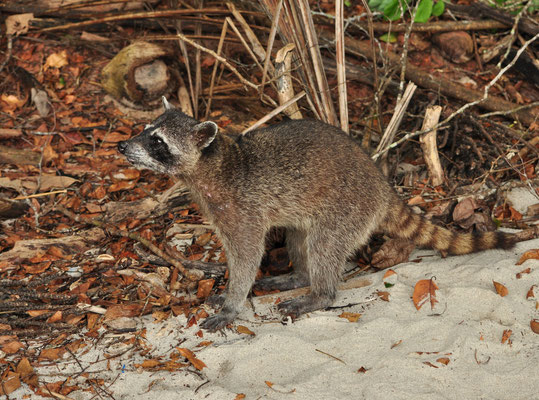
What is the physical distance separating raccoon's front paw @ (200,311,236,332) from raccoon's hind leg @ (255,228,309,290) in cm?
71

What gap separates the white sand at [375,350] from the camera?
3.76m

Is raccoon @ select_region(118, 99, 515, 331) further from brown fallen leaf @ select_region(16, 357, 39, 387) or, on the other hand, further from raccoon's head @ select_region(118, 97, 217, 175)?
brown fallen leaf @ select_region(16, 357, 39, 387)

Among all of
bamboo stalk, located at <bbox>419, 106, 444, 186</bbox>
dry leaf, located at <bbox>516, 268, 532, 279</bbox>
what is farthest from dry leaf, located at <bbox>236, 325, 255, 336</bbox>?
bamboo stalk, located at <bbox>419, 106, 444, 186</bbox>

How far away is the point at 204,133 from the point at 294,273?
168 centimetres

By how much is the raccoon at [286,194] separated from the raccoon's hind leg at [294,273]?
1.05 ft

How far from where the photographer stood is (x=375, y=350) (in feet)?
13.6

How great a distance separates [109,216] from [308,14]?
289 cm

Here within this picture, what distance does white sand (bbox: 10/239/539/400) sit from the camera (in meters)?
3.76

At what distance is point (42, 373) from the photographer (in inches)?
161

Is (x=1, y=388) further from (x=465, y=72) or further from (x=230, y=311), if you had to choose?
(x=465, y=72)

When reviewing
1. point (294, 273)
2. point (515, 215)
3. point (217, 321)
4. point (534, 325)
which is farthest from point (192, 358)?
point (515, 215)

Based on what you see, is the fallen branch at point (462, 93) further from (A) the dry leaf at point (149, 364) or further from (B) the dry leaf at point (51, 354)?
(B) the dry leaf at point (51, 354)

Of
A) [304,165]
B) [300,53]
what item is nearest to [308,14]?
[300,53]

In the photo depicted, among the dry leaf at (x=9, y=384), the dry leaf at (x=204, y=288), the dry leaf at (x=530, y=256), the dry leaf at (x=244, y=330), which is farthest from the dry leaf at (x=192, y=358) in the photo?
the dry leaf at (x=530, y=256)
